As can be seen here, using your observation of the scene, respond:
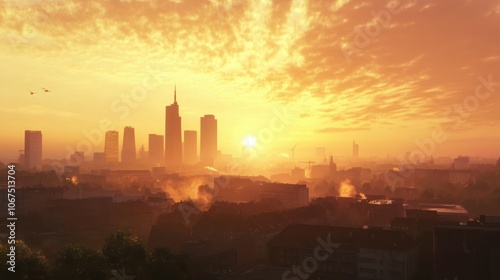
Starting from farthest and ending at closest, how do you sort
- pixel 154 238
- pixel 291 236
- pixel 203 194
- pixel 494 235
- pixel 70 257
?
pixel 203 194 < pixel 154 238 < pixel 291 236 < pixel 494 235 < pixel 70 257

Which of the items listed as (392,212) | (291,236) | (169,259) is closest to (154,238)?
(291,236)

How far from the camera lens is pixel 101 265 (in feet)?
136

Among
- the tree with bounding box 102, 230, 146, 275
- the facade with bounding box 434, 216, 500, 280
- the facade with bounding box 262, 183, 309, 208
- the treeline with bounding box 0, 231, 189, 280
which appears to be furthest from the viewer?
the facade with bounding box 262, 183, 309, 208

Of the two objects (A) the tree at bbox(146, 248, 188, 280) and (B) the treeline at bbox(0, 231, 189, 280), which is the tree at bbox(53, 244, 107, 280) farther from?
(A) the tree at bbox(146, 248, 188, 280)

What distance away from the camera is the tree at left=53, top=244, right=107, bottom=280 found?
39750mm

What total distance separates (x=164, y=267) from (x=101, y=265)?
5997 mm

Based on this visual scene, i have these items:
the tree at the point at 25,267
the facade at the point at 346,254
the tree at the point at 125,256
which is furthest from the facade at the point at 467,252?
the tree at the point at 25,267

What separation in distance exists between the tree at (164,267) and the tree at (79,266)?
4.19 metres

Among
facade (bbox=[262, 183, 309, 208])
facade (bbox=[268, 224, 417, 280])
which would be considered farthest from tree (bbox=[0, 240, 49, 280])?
facade (bbox=[262, 183, 309, 208])

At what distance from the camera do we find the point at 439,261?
52875 mm

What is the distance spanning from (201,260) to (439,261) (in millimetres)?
28203

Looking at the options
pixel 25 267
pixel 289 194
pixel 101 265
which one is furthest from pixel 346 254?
pixel 289 194

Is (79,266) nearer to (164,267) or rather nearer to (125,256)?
(125,256)

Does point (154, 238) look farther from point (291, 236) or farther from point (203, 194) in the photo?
point (203, 194)
